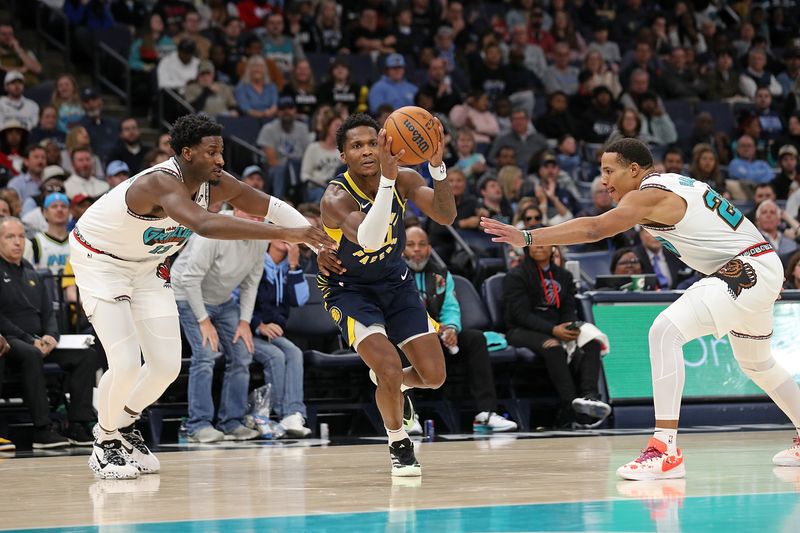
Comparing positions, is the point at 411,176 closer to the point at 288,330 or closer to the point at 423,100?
the point at 288,330

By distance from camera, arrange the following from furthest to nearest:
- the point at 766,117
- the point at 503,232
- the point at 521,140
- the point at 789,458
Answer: the point at 766,117 → the point at 521,140 → the point at 789,458 → the point at 503,232

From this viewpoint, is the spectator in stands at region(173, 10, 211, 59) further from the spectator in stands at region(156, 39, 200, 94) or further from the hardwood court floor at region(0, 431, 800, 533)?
the hardwood court floor at region(0, 431, 800, 533)

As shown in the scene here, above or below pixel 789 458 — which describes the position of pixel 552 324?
above

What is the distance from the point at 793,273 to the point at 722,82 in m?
8.06

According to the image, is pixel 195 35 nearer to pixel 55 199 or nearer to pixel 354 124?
pixel 55 199

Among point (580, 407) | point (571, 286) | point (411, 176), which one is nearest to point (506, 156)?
point (571, 286)

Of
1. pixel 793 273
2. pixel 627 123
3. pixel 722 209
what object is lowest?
pixel 793 273

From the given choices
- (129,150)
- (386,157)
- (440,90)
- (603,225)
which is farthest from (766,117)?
(386,157)

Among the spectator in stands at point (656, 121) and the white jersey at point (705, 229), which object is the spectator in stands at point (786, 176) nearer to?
the spectator in stands at point (656, 121)

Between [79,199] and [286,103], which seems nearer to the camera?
[79,199]

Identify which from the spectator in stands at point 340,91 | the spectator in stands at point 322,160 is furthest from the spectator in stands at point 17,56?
the spectator in stands at point 322,160

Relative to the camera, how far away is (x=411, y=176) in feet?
22.3

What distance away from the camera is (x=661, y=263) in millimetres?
12359

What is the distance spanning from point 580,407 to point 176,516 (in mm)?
5698
